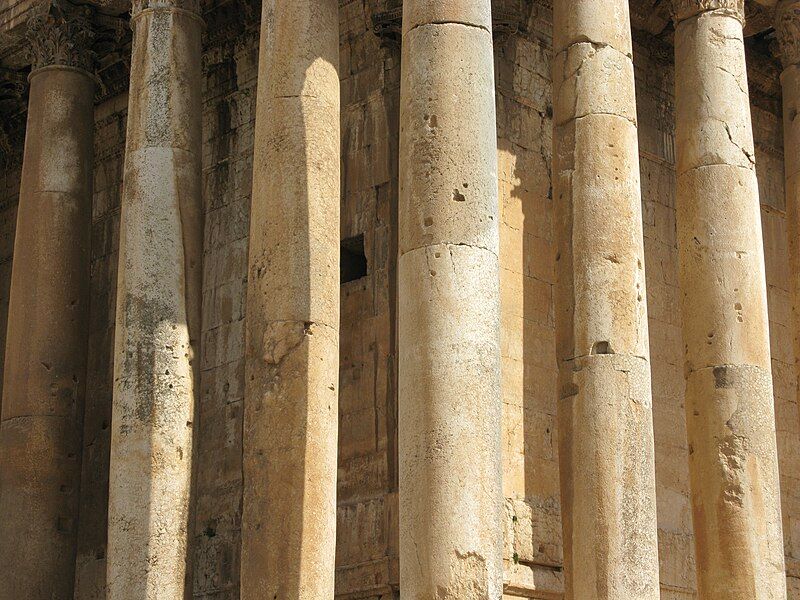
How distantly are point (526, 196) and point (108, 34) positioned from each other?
21.4 feet

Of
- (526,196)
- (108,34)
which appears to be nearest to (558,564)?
(526,196)

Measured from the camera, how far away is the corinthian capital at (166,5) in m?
18.7

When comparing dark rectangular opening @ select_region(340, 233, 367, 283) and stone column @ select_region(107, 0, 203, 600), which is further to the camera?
dark rectangular opening @ select_region(340, 233, 367, 283)

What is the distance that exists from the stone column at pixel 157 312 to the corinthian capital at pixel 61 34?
245 cm

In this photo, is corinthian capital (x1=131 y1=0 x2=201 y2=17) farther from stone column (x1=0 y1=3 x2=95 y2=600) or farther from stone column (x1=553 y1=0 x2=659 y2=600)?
stone column (x1=553 y1=0 x2=659 y2=600)

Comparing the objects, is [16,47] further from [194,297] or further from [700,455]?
[700,455]

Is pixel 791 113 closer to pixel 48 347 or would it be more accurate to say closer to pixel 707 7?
pixel 707 7

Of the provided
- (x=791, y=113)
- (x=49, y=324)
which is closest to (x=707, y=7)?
(x=791, y=113)

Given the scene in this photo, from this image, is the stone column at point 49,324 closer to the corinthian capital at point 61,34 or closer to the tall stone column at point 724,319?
the corinthian capital at point 61,34

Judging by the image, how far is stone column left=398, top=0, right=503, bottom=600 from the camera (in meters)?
13.9

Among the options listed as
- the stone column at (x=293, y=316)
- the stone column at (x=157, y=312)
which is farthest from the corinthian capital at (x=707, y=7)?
the stone column at (x=157, y=312)

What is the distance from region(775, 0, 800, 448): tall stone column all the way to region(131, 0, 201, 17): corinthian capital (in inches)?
324

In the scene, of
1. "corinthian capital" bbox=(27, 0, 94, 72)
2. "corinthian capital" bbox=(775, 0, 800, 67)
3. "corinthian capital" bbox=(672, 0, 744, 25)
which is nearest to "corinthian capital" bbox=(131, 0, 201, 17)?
"corinthian capital" bbox=(27, 0, 94, 72)

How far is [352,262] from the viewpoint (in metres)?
20.4
